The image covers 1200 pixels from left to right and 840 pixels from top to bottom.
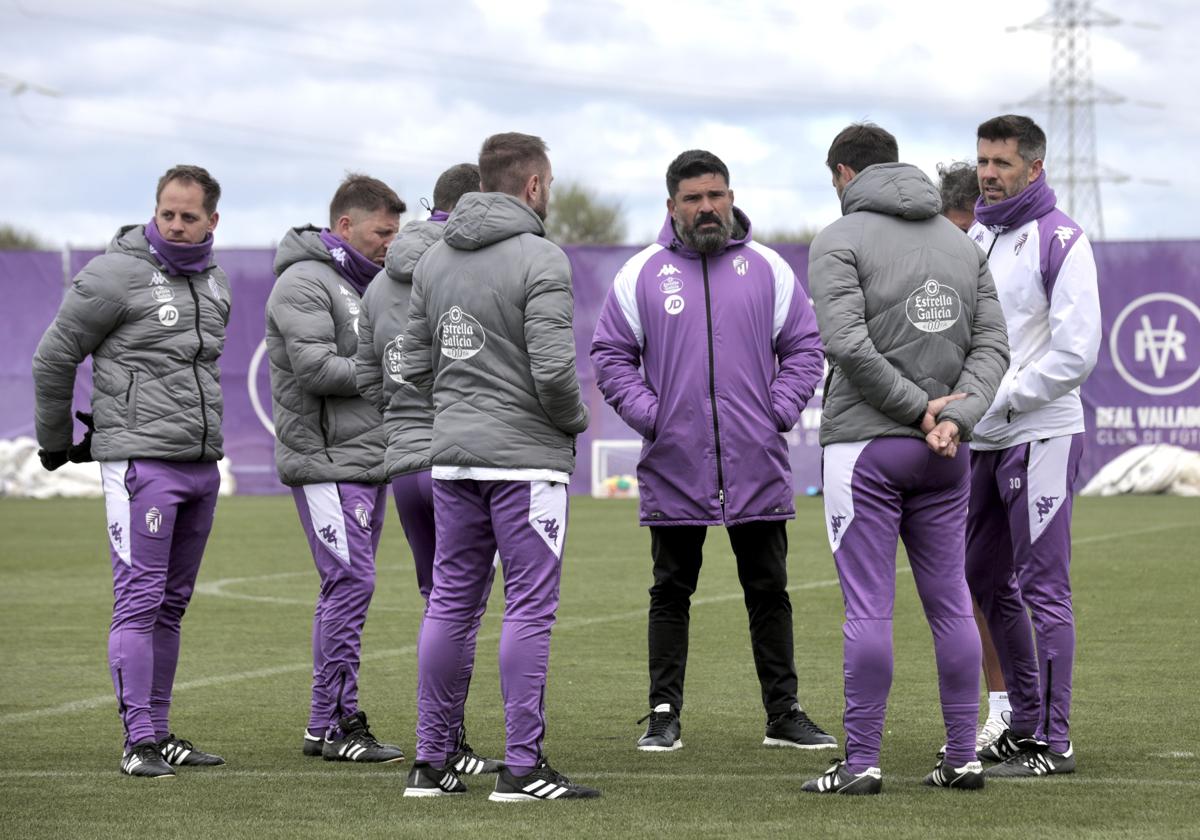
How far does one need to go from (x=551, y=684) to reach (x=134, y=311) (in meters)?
2.90

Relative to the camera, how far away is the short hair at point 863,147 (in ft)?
Result: 19.1

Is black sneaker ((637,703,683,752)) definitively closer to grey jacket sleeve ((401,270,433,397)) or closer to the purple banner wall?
grey jacket sleeve ((401,270,433,397))

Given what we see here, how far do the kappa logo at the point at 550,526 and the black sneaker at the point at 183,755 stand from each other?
5.48 ft

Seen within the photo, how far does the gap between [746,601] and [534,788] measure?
1672 mm

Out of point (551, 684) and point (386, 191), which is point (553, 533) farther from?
point (551, 684)

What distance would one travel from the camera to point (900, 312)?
18.2 ft

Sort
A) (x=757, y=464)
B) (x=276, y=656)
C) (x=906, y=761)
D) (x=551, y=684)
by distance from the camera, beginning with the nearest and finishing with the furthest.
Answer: (x=906, y=761)
(x=757, y=464)
(x=551, y=684)
(x=276, y=656)

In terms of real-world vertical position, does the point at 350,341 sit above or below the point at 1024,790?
above

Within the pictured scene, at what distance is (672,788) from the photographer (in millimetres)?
5770

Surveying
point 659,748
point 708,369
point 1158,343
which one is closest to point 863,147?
point 708,369

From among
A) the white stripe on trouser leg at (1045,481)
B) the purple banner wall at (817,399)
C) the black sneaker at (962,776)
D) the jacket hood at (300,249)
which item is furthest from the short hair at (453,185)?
the purple banner wall at (817,399)

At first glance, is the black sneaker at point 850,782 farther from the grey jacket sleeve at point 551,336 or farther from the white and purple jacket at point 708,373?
the grey jacket sleeve at point 551,336

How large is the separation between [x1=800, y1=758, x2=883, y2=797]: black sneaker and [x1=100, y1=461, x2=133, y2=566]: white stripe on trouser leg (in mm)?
2642

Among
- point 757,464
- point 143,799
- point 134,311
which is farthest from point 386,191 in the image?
point 143,799
